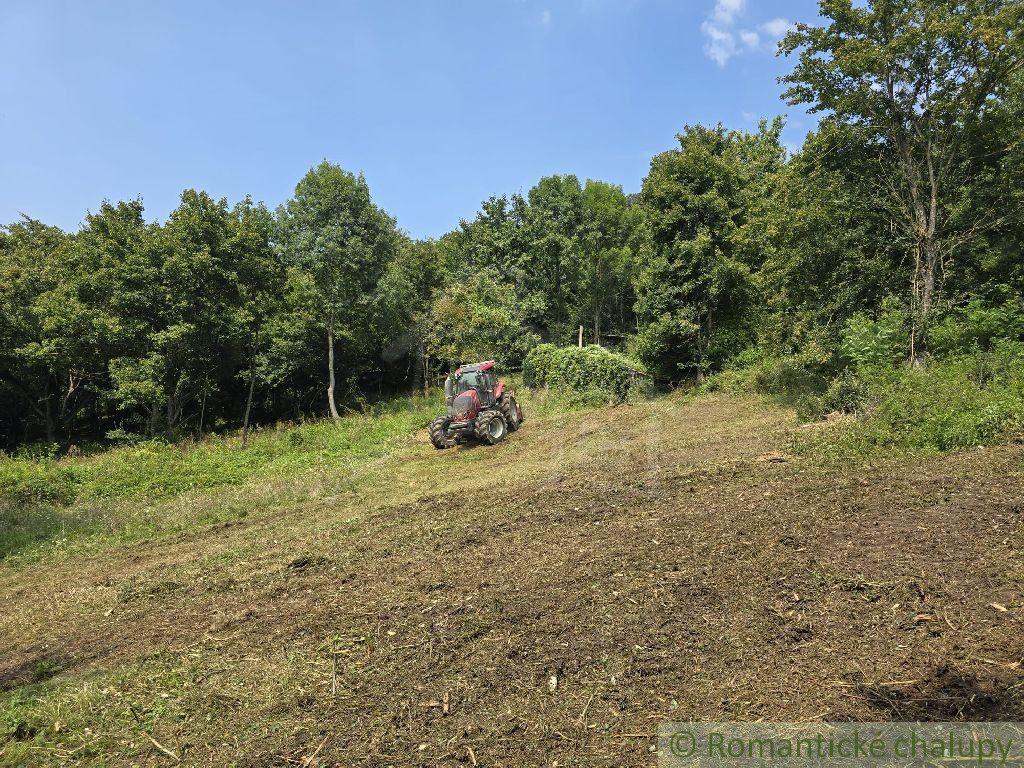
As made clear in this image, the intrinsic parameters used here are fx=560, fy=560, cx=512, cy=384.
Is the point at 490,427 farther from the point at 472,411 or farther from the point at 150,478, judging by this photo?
the point at 150,478

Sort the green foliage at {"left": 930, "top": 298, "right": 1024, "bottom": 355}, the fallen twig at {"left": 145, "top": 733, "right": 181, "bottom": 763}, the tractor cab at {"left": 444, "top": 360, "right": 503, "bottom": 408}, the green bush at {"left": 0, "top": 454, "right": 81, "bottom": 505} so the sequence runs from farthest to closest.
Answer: the tractor cab at {"left": 444, "top": 360, "right": 503, "bottom": 408}
the green bush at {"left": 0, "top": 454, "right": 81, "bottom": 505}
the green foliage at {"left": 930, "top": 298, "right": 1024, "bottom": 355}
the fallen twig at {"left": 145, "top": 733, "right": 181, "bottom": 763}

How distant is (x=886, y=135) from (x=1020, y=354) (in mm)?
6131

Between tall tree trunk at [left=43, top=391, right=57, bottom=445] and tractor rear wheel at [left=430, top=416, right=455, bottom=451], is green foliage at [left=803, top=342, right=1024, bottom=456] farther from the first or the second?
tall tree trunk at [left=43, top=391, right=57, bottom=445]

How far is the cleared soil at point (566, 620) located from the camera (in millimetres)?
3199

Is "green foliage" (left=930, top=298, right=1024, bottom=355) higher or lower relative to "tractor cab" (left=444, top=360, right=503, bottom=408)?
higher

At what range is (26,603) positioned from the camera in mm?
6719

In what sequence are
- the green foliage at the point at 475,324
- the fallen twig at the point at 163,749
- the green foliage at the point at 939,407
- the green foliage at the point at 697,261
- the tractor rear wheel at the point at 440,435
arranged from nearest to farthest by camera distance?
1. the fallen twig at the point at 163,749
2. the green foliage at the point at 939,407
3. the tractor rear wheel at the point at 440,435
4. the green foliage at the point at 697,261
5. the green foliage at the point at 475,324

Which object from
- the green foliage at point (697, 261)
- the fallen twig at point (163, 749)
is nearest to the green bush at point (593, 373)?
the green foliage at point (697, 261)

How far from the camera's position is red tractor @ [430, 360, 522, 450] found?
14.2 meters

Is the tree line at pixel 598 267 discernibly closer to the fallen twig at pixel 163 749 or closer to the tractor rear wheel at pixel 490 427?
the tractor rear wheel at pixel 490 427

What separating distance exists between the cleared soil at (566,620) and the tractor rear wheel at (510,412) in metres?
7.68

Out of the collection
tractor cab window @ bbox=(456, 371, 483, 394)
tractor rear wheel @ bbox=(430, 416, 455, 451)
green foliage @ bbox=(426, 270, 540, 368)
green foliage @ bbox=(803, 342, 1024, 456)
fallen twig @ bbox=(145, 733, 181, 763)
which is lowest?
fallen twig @ bbox=(145, 733, 181, 763)

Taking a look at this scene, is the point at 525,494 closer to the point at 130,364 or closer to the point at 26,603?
the point at 26,603

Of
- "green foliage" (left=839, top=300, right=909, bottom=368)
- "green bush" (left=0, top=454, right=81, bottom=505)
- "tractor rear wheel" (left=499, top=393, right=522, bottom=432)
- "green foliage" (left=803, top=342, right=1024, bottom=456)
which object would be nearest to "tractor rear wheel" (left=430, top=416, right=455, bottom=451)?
"tractor rear wheel" (left=499, top=393, right=522, bottom=432)
